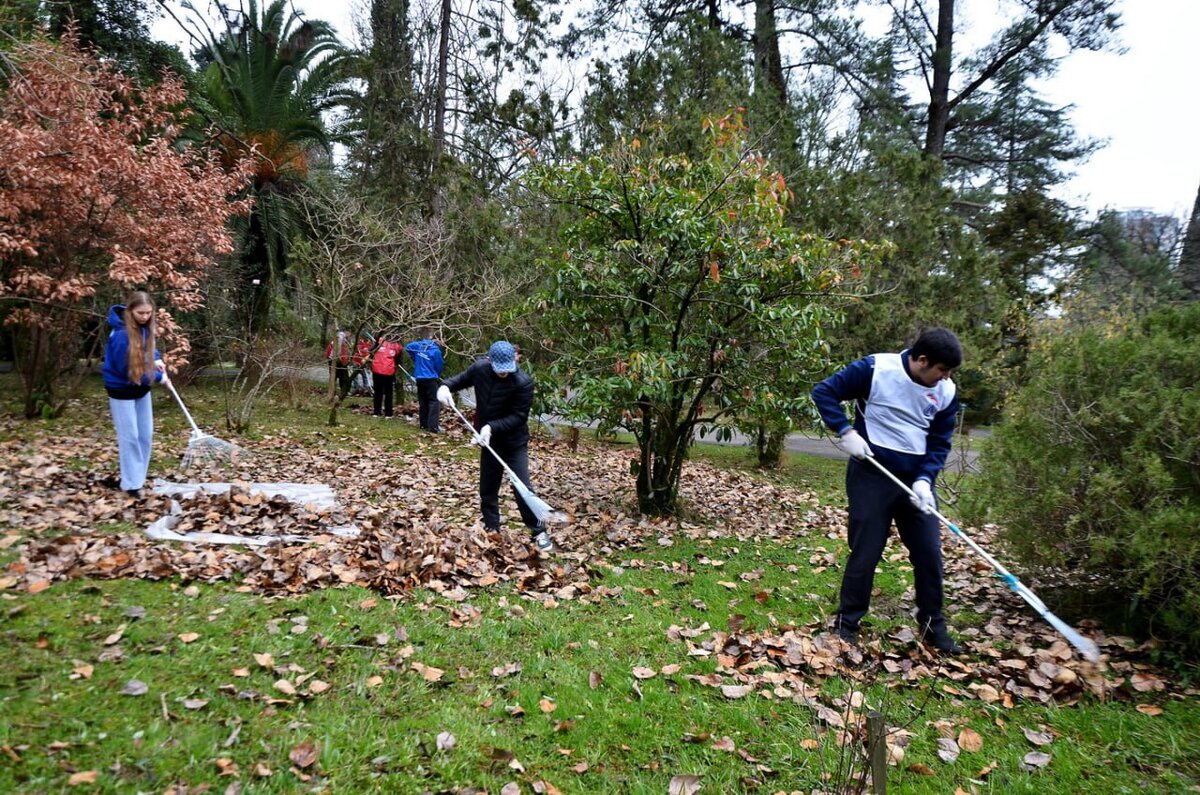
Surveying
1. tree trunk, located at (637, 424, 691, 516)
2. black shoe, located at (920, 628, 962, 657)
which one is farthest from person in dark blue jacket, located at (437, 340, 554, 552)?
black shoe, located at (920, 628, 962, 657)

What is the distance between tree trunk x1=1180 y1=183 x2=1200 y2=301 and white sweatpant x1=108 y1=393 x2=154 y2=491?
915 cm

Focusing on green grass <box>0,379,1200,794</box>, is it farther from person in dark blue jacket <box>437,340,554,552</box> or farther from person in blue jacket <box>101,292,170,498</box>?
person in blue jacket <box>101,292,170,498</box>

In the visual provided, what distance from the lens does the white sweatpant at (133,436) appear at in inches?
229

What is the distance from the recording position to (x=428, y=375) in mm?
12352

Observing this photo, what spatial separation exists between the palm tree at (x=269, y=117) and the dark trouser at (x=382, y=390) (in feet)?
15.0

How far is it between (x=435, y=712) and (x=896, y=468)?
9.70 feet

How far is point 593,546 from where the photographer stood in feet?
20.9

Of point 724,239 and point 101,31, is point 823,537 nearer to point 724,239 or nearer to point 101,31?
point 724,239

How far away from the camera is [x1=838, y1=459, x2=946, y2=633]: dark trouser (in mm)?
4156

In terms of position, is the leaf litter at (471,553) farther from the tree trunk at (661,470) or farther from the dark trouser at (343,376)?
the dark trouser at (343,376)

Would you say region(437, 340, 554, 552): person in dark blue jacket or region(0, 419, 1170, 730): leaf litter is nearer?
region(0, 419, 1170, 730): leaf litter

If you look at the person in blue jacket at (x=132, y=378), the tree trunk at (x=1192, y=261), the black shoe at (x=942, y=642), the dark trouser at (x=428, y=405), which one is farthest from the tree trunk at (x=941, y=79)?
the person in blue jacket at (x=132, y=378)

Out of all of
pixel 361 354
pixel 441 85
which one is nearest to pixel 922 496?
pixel 361 354

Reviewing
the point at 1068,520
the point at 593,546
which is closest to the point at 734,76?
the point at 593,546
